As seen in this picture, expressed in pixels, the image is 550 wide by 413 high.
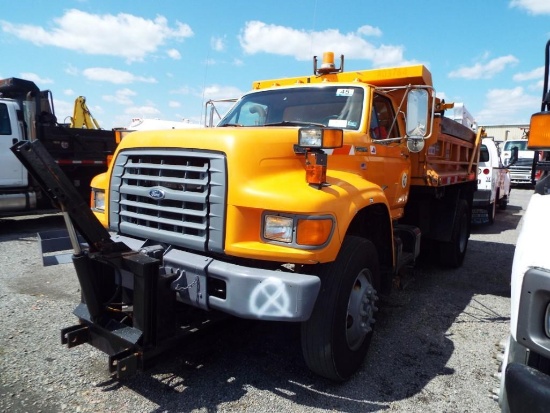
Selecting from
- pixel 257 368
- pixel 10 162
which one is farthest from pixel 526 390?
pixel 10 162

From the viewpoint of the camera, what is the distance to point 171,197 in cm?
284

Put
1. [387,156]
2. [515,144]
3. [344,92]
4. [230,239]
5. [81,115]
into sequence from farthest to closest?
[515,144]
[81,115]
[387,156]
[344,92]
[230,239]

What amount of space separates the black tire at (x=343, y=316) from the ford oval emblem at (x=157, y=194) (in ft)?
3.88

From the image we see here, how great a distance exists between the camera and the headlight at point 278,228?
8.24ft

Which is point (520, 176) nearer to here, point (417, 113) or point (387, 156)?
point (387, 156)

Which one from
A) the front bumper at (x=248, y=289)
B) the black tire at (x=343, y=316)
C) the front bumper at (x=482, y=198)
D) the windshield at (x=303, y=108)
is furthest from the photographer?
the front bumper at (x=482, y=198)

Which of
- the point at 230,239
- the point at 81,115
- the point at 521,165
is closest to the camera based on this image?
the point at 230,239

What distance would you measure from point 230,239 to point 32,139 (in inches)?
272

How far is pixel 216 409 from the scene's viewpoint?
8.83 ft

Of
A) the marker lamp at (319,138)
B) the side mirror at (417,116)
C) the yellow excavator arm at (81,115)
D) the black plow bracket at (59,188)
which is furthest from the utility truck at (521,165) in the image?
the black plow bracket at (59,188)

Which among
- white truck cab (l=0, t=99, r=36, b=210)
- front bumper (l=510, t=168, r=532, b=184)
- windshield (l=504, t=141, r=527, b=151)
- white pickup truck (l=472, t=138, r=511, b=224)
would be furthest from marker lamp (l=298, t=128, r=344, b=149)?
windshield (l=504, t=141, r=527, b=151)

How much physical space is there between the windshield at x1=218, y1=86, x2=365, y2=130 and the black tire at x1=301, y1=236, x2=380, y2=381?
4.29 ft

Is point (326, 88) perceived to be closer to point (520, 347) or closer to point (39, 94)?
point (520, 347)

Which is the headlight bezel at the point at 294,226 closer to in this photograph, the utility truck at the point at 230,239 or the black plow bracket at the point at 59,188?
the utility truck at the point at 230,239
